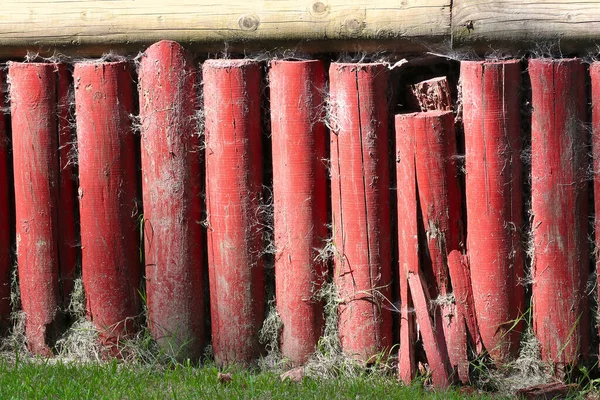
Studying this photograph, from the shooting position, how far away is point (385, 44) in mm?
4871

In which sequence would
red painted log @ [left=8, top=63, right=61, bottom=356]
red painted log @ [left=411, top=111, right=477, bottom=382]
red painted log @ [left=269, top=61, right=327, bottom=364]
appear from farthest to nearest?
red painted log @ [left=8, top=63, right=61, bottom=356]
red painted log @ [left=269, top=61, right=327, bottom=364]
red painted log @ [left=411, top=111, right=477, bottom=382]

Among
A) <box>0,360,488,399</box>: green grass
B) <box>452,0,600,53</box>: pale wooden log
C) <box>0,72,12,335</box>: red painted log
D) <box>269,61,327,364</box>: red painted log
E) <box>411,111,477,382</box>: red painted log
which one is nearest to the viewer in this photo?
<box>0,360,488,399</box>: green grass

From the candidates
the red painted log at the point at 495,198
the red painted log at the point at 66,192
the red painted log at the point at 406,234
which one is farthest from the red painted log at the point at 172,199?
the red painted log at the point at 495,198

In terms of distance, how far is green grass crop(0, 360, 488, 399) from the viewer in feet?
14.8

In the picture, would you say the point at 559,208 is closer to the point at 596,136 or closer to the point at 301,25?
the point at 596,136

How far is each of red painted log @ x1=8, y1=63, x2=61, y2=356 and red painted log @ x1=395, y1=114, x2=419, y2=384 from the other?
1.79m

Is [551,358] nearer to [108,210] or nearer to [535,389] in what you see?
[535,389]

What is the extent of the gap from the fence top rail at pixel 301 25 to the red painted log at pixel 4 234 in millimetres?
409

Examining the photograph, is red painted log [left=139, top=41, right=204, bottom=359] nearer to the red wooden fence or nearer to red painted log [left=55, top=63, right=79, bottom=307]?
the red wooden fence

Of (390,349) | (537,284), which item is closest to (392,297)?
(390,349)

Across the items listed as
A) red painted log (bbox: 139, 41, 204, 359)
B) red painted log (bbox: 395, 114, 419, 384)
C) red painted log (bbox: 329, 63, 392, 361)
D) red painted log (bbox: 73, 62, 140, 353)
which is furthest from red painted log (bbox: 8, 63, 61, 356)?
red painted log (bbox: 395, 114, 419, 384)

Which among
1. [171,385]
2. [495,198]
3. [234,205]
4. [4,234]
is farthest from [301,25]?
[4,234]

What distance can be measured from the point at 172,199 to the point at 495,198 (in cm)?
161

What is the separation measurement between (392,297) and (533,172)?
3.08ft
